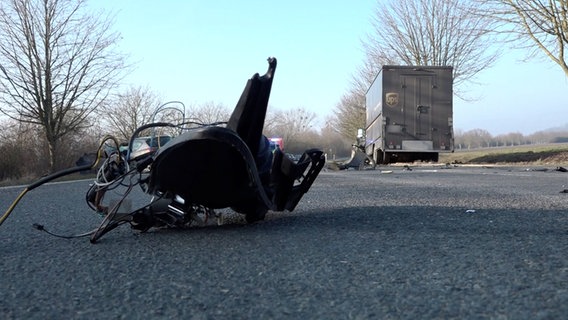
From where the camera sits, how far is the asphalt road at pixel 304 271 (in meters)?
1.52

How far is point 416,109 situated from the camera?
18.9m

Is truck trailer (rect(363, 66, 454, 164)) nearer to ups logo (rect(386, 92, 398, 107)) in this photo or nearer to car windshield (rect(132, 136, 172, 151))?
ups logo (rect(386, 92, 398, 107))

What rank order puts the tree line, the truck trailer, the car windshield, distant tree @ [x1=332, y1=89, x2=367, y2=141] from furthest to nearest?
the tree line < distant tree @ [x1=332, y1=89, x2=367, y2=141] < the truck trailer < the car windshield

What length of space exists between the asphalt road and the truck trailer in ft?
52.2

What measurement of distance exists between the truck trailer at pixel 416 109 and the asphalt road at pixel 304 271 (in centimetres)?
1590

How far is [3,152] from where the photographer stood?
69.4 ft

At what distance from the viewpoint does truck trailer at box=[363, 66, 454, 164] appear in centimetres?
1880

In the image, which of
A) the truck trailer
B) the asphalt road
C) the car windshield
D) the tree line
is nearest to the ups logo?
the truck trailer

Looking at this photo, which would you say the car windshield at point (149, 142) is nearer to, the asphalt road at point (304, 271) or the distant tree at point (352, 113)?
the asphalt road at point (304, 271)

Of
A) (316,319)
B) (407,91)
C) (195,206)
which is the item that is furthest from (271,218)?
(407,91)

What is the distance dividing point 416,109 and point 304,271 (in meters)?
17.8

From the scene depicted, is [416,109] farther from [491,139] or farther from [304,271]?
[491,139]

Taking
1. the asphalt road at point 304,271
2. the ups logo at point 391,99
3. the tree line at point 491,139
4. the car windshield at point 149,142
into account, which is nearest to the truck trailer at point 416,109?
the ups logo at point 391,99

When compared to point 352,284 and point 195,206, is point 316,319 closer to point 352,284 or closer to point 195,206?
point 352,284
